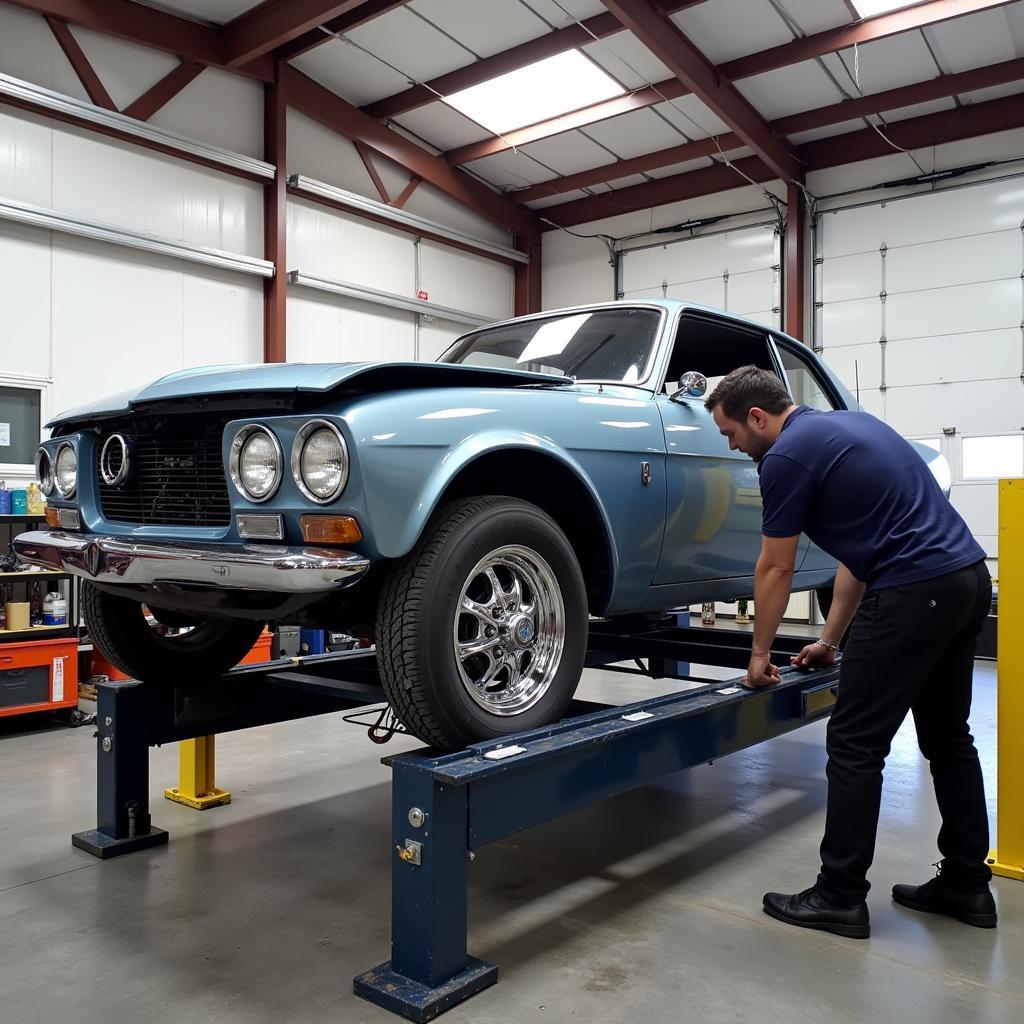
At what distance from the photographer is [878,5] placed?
317 inches

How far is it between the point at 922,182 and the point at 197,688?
976cm

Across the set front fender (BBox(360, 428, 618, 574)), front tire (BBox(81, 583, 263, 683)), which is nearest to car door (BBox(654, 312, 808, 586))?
front fender (BBox(360, 428, 618, 574))

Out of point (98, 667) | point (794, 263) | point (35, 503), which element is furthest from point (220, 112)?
point (794, 263)

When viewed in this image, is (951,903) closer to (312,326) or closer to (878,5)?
(878,5)

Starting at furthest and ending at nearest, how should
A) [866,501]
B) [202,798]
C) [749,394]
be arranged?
[202,798]
[749,394]
[866,501]

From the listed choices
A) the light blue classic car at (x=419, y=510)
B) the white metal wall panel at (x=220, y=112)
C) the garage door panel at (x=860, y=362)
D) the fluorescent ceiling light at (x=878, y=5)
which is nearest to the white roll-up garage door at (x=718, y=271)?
the garage door panel at (x=860, y=362)

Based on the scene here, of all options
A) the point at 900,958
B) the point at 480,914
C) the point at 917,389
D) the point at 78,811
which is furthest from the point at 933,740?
the point at 917,389

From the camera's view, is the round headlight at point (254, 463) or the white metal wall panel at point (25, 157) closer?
the round headlight at point (254, 463)

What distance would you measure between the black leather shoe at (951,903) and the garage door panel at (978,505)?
7.64 m

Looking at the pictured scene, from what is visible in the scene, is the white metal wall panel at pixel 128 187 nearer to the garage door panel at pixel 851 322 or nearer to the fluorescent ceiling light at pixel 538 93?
the fluorescent ceiling light at pixel 538 93

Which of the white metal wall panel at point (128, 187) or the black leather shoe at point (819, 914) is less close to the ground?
the white metal wall panel at point (128, 187)

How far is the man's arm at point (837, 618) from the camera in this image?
3.07m

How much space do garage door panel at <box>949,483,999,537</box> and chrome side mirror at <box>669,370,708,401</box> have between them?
7.21m

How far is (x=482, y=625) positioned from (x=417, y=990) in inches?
33.5
